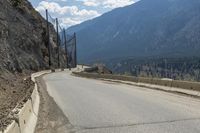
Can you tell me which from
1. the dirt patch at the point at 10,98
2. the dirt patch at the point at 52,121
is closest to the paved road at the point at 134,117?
the dirt patch at the point at 52,121

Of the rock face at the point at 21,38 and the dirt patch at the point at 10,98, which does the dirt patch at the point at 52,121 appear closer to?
the dirt patch at the point at 10,98

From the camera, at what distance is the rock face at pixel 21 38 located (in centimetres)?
5066

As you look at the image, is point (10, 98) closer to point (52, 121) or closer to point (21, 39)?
point (52, 121)

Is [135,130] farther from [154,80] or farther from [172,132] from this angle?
[154,80]

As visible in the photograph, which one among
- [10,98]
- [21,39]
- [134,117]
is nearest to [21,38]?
[21,39]

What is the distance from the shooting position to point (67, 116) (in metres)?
13.6

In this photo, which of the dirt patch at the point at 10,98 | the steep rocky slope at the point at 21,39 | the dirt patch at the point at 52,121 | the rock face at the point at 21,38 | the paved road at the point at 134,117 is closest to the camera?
the dirt patch at the point at 10,98

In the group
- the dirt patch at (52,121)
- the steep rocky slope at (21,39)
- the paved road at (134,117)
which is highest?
the steep rocky slope at (21,39)

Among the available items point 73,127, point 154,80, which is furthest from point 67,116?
point 154,80

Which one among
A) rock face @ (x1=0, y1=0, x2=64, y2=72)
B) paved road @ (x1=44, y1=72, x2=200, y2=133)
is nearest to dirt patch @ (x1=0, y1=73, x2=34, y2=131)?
paved road @ (x1=44, y1=72, x2=200, y2=133)

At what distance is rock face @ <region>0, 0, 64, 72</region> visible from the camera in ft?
166

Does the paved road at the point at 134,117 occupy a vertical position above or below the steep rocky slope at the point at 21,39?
below

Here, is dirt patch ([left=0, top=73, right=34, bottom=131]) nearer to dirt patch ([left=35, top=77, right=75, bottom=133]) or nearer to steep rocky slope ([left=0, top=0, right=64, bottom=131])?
dirt patch ([left=35, top=77, right=75, bottom=133])

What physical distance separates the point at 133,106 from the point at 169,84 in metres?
9.20
